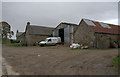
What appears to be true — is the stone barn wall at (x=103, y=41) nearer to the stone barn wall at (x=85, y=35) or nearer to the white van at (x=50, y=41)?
the stone barn wall at (x=85, y=35)

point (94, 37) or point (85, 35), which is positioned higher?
point (85, 35)

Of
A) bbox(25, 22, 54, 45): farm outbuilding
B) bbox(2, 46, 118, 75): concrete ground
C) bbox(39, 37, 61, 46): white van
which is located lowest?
bbox(2, 46, 118, 75): concrete ground

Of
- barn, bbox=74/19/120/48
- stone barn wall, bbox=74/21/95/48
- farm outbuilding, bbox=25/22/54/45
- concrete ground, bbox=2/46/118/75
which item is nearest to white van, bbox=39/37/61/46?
stone barn wall, bbox=74/21/95/48

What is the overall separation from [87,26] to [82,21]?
1591 millimetres

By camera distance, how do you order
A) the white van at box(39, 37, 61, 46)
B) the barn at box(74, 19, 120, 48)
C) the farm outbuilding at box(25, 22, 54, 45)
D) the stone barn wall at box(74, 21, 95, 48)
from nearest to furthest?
1. the barn at box(74, 19, 120, 48)
2. the stone barn wall at box(74, 21, 95, 48)
3. the white van at box(39, 37, 61, 46)
4. the farm outbuilding at box(25, 22, 54, 45)

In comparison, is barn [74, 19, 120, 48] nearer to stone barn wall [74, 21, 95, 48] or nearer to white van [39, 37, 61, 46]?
stone barn wall [74, 21, 95, 48]

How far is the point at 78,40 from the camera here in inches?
699

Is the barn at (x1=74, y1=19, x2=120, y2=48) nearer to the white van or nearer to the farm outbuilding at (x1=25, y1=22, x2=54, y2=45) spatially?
the white van

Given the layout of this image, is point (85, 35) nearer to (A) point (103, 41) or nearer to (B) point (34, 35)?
(A) point (103, 41)

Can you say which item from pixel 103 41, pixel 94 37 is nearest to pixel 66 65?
pixel 94 37

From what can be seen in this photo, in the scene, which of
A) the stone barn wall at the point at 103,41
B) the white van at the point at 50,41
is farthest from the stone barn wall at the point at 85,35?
the white van at the point at 50,41

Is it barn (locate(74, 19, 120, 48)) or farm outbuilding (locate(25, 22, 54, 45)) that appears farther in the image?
farm outbuilding (locate(25, 22, 54, 45))

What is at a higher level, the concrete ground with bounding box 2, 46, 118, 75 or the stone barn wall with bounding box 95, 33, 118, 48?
the stone barn wall with bounding box 95, 33, 118, 48

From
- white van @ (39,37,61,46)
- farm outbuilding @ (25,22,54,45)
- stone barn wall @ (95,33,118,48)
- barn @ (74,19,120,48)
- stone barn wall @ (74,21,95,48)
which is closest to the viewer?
stone barn wall @ (95,33,118,48)
